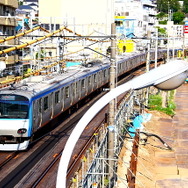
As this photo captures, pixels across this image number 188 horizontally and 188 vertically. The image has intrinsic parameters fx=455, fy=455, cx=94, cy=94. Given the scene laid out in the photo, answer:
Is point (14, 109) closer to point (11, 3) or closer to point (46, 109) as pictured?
point (46, 109)

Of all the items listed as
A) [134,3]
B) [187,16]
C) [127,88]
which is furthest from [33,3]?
[127,88]

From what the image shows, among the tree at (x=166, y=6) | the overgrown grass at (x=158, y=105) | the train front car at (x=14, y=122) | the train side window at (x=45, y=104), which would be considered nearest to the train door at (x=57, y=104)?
the train side window at (x=45, y=104)

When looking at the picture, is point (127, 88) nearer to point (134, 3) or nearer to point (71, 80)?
point (71, 80)

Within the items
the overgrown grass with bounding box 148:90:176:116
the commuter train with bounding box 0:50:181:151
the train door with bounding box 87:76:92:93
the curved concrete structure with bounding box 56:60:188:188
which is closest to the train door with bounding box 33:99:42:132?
the commuter train with bounding box 0:50:181:151

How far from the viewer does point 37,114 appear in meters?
16.5

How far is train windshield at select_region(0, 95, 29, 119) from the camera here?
15648 mm

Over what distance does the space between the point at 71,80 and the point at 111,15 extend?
31103mm

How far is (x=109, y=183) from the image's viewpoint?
12.6 m

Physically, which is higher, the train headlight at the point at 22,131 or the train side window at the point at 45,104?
the train side window at the point at 45,104

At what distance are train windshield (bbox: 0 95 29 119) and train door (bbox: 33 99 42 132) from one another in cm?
54

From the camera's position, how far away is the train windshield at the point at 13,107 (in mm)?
15648

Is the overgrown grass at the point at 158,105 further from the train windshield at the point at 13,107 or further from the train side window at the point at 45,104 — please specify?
the train windshield at the point at 13,107

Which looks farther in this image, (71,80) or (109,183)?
(71,80)

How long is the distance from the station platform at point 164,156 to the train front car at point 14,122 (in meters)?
4.30
